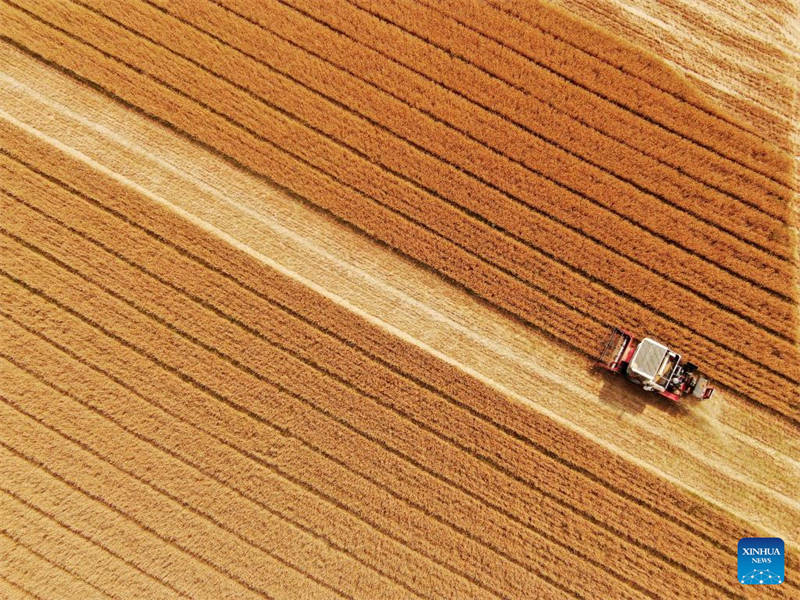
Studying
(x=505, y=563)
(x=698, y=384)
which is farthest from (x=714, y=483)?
(x=505, y=563)

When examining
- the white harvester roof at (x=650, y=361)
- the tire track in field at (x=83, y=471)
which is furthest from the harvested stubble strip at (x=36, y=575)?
the white harvester roof at (x=650, y=361)

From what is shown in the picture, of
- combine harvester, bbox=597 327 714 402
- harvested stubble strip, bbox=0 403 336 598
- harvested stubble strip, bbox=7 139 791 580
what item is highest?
combine harvester, bbox=597 327 714 402

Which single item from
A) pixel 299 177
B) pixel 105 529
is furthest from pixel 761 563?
pixel 105 529

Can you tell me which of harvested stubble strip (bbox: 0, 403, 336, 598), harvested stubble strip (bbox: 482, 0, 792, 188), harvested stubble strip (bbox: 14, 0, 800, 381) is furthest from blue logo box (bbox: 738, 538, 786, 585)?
harvested stubble strip (bbox: 0, 403, 336, 598)

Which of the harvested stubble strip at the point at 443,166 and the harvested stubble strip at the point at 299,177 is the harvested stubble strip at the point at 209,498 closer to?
the harvested stubble strip at the point at 299,177

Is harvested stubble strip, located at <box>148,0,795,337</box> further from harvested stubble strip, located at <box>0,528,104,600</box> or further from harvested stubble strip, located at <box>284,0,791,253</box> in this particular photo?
harvested stubble strip, located at <box>0,528,104,600</box>

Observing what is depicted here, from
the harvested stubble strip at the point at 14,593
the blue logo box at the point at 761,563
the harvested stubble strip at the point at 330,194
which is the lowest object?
the harvested stubble strip at the point at 14,593

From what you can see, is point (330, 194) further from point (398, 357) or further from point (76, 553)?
point (76, 553)
